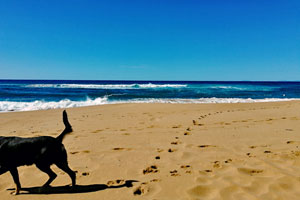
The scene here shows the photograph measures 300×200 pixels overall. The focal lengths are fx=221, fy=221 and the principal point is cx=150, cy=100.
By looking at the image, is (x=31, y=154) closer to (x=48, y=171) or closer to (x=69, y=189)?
(x=48, y=171)

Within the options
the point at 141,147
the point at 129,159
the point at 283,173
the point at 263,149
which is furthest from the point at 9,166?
the point at 263,149

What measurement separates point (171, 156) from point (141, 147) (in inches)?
36.7

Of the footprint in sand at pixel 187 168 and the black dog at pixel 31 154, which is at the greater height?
the black dog at pixel 31 154

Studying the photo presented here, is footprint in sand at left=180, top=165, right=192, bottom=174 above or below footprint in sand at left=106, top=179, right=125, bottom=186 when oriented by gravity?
above

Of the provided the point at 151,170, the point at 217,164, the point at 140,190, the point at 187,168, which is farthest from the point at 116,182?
the point at 217,164

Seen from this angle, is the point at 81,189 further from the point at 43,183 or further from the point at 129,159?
the point at 129,159

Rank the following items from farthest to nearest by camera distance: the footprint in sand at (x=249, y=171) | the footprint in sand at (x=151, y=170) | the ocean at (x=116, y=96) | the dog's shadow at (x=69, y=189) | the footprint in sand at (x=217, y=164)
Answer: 1. the ocean at (x=116, y=96)
2. the footprint in sand at (x=217, y=164)
3. the footprint in sand at (x=151, y=170)
4. the footprint in sand at (x=249, y=171)
5. the dog's shadow at (x=69, y=189)

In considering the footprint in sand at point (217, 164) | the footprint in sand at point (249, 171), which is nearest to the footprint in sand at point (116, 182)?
the footprint in sand at point (217, 164)

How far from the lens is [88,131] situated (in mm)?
6992

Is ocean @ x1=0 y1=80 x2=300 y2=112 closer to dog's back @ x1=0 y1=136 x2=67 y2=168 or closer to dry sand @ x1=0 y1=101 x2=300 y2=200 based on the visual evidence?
dry sand @ x1=0 y1=101 x2=300 y2=200

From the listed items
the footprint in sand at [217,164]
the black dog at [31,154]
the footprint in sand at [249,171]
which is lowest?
the footprint in sand at [217,164]

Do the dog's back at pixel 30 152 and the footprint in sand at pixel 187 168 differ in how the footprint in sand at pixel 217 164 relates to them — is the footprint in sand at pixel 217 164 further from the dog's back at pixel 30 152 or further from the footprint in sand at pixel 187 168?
the dog's back at pixel 30 152

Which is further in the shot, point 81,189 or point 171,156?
point 171,156

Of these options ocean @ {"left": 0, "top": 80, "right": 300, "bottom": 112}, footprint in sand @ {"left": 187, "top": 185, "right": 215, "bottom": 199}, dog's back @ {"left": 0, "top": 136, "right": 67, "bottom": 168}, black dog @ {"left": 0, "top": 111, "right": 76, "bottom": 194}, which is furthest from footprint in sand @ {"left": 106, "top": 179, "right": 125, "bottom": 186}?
ocean @ {"left": 0, "top": 80, "right": 300, "bottom": 112}
